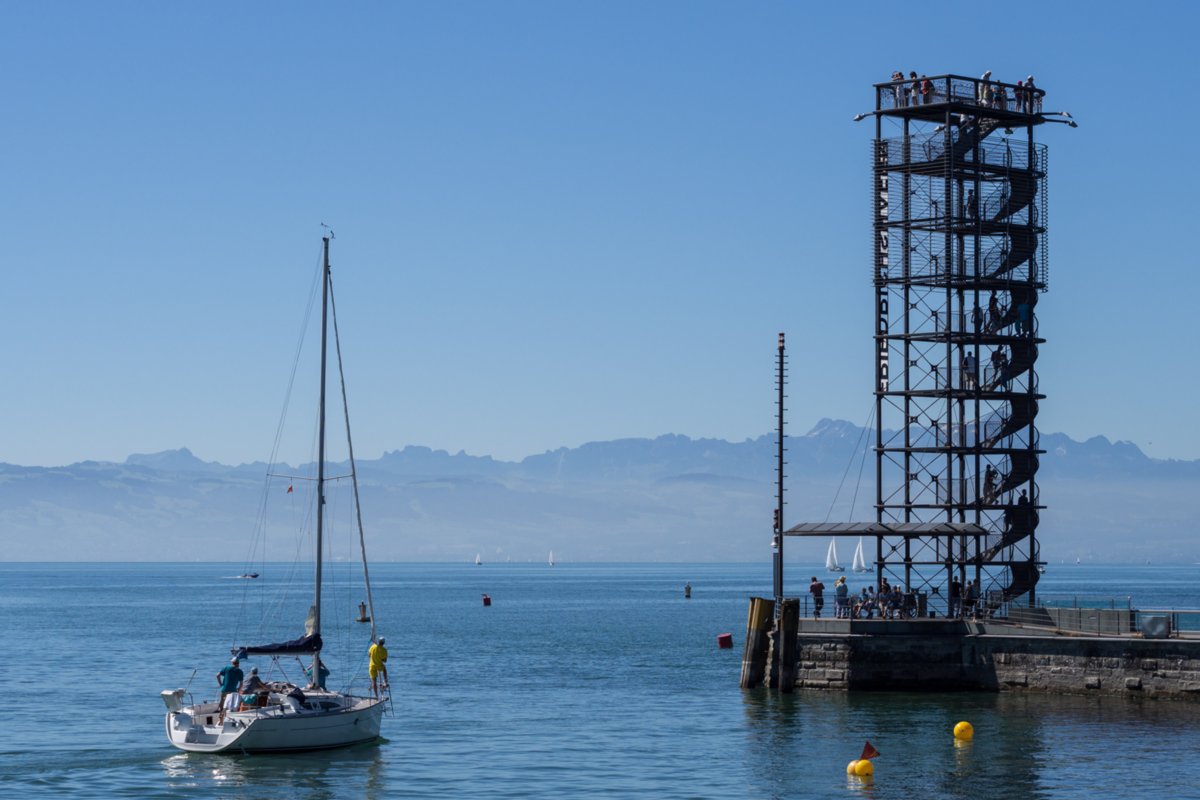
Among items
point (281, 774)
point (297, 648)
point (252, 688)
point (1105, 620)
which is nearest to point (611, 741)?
point (297, 648)

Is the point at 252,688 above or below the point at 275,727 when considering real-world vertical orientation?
above

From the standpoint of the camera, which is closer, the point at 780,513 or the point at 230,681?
the point at 230,681

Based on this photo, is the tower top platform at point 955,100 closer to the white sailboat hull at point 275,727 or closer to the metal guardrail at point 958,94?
the metal guardrail at point 958,94

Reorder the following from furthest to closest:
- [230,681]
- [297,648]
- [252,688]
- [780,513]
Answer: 1. [780,513]
2. [297,648]
3. [230,681]
4. [252,688]

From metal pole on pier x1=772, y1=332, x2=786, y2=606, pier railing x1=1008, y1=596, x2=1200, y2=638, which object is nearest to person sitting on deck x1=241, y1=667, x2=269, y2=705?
metal pole on pier x1=772, y1=332, x2=786, y2=606

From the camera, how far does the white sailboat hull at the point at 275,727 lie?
4388cm

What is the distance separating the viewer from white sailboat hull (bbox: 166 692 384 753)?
43.9 metres

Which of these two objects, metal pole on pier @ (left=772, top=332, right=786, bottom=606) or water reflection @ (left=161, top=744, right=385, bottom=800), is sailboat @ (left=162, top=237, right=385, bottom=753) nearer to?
water reflection @ (left=161, top=744, right=385, bottom=800)

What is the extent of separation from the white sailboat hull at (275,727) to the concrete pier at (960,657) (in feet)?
48.8

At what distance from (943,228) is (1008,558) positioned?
11.9 meters

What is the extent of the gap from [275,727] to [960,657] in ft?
69.0

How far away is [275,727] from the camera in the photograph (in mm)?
43938

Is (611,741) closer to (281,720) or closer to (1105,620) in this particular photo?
(281,720)

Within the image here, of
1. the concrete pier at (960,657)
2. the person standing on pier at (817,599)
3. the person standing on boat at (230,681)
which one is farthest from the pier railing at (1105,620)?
the person standing on boat at (230,681)
